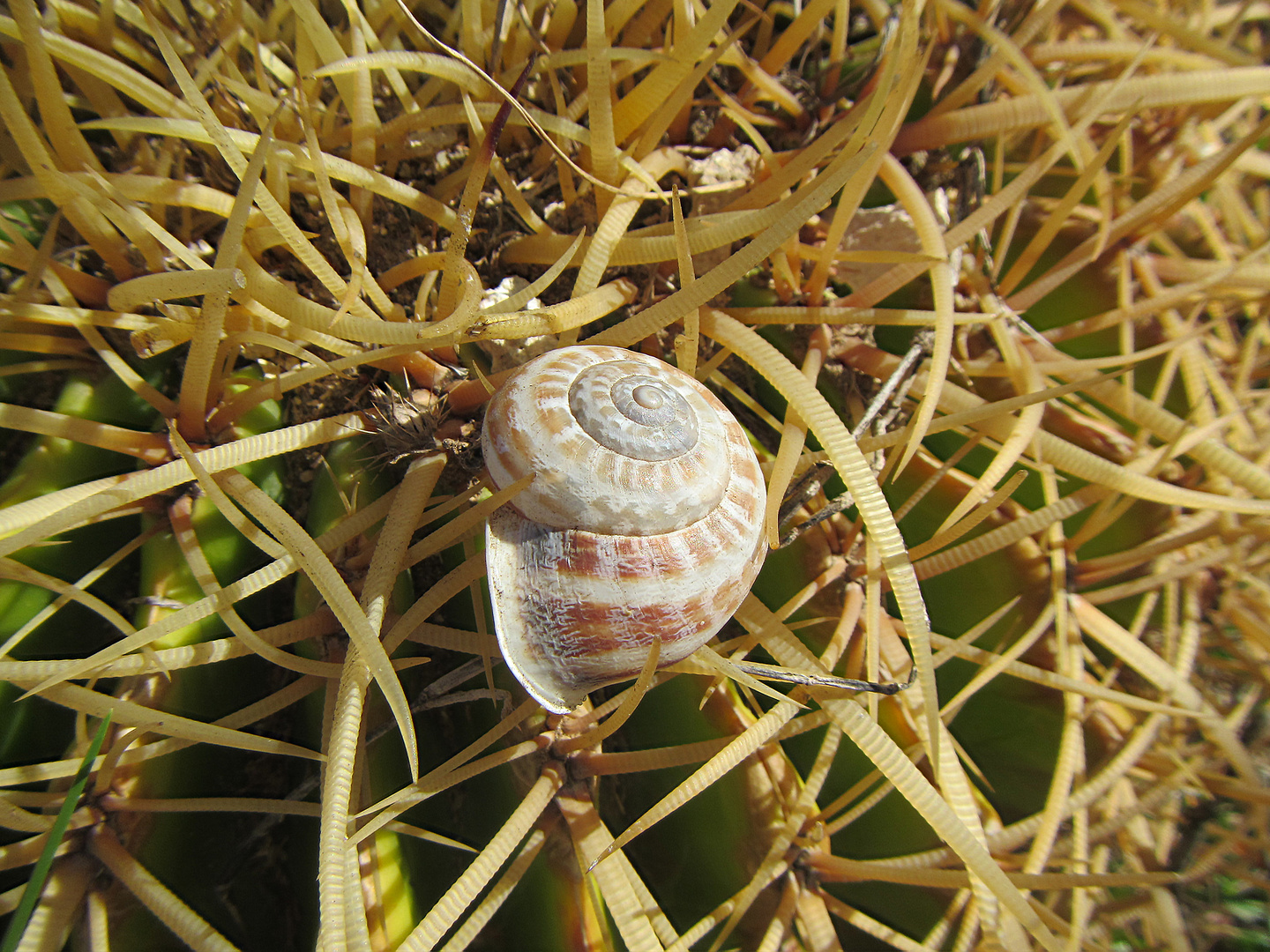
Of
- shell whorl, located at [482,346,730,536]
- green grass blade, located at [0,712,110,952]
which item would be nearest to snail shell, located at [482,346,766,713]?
shell whorl, located at [482,346,730,536]

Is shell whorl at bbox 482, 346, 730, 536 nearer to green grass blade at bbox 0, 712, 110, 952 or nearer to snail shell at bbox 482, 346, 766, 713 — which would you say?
snail shell at bbox 482, 346, 766, 713

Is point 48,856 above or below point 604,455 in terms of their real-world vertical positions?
below

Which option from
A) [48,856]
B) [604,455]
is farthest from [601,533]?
[48,856]

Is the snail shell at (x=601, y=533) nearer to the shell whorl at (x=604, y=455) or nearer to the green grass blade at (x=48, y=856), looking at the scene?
the shell whorl at (x=604, y=455)

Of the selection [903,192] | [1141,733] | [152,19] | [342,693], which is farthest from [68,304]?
[1141,733]

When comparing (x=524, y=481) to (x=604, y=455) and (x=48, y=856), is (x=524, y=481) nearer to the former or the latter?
(x=604, y=455)

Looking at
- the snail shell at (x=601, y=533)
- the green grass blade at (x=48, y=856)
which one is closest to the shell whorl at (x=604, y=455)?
the snail shell at (x=601, y=533)
